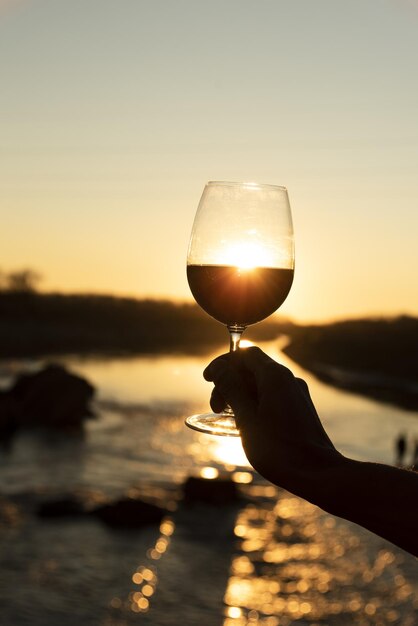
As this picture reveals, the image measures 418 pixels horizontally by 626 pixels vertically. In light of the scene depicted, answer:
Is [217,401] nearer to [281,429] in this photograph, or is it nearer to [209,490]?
[281,429]

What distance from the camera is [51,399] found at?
35.5m

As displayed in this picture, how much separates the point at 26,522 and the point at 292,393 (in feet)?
69.9

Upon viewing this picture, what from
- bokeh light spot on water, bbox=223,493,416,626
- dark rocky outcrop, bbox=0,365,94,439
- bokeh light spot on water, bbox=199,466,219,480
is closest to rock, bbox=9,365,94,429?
dark rocky outcrop, bbox=0,365,94,439

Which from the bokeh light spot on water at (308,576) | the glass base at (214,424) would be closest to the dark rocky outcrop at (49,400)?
the bokeh light spot on water at (308,576)

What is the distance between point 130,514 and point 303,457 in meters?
20.0

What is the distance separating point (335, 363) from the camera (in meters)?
59.9

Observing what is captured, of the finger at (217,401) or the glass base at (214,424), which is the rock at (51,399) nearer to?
the glass base at (214,424)

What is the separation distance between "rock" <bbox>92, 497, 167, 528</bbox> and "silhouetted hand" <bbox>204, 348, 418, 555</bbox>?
64.0 feet

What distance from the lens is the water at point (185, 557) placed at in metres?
16.7

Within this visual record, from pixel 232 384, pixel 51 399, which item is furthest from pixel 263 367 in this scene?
pixel 51 399

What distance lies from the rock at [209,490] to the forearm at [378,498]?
2157 centimetres

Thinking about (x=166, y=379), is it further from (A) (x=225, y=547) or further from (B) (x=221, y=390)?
(B) (x=221, y=390)

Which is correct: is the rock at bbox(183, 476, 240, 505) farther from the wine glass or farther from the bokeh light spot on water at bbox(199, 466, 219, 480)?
the wine glass

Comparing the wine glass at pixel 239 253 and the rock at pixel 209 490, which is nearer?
the wine glass at pixel 239 253
